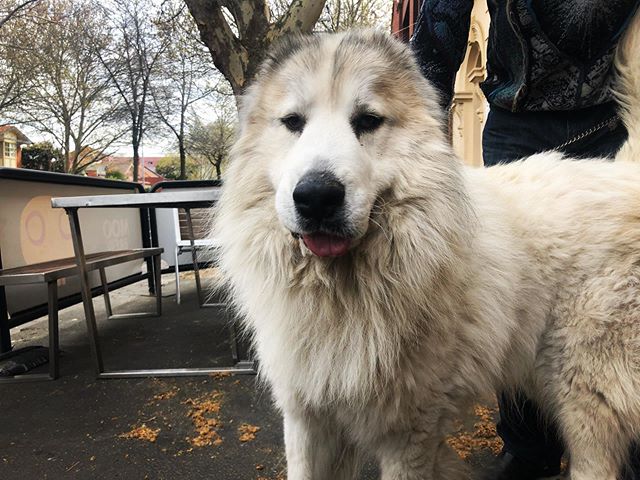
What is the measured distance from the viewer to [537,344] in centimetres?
188

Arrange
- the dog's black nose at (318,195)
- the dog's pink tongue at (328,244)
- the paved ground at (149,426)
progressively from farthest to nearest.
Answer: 1. the paved ground at (149,426)
2. the dog's pink tongue at (328,244)
3. the dog's black nose at (318,195)

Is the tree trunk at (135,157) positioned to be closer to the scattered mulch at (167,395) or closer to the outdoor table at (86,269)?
the outdoor table at (86,269)

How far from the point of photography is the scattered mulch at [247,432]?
2.87m

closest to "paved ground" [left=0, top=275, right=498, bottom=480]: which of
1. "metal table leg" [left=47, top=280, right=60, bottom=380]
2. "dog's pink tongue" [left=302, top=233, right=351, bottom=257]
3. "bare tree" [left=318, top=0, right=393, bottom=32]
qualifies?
"metal table leg" [left=47, top=280, right=60, bottom=380]

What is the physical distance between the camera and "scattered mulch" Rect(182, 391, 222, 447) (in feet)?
9.41

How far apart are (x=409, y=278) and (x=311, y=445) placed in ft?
2.55

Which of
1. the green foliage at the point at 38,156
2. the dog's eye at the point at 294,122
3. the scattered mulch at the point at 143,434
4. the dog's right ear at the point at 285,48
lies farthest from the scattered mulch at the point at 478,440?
the green foliage at the point at 38,156

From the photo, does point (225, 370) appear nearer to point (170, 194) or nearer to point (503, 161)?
point (170, 194)

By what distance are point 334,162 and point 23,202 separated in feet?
14.6

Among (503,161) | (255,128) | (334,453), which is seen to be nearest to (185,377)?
(334,453)

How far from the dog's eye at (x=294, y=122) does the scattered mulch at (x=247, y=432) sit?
2.06 m

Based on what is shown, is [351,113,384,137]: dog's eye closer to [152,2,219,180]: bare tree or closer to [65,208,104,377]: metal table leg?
[65,208,104,377]: metal table leg

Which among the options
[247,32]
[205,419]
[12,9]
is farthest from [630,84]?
[12,9]

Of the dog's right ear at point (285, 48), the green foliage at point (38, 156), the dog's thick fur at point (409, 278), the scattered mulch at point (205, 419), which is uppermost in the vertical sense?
the green foliage at point (38, 156)
